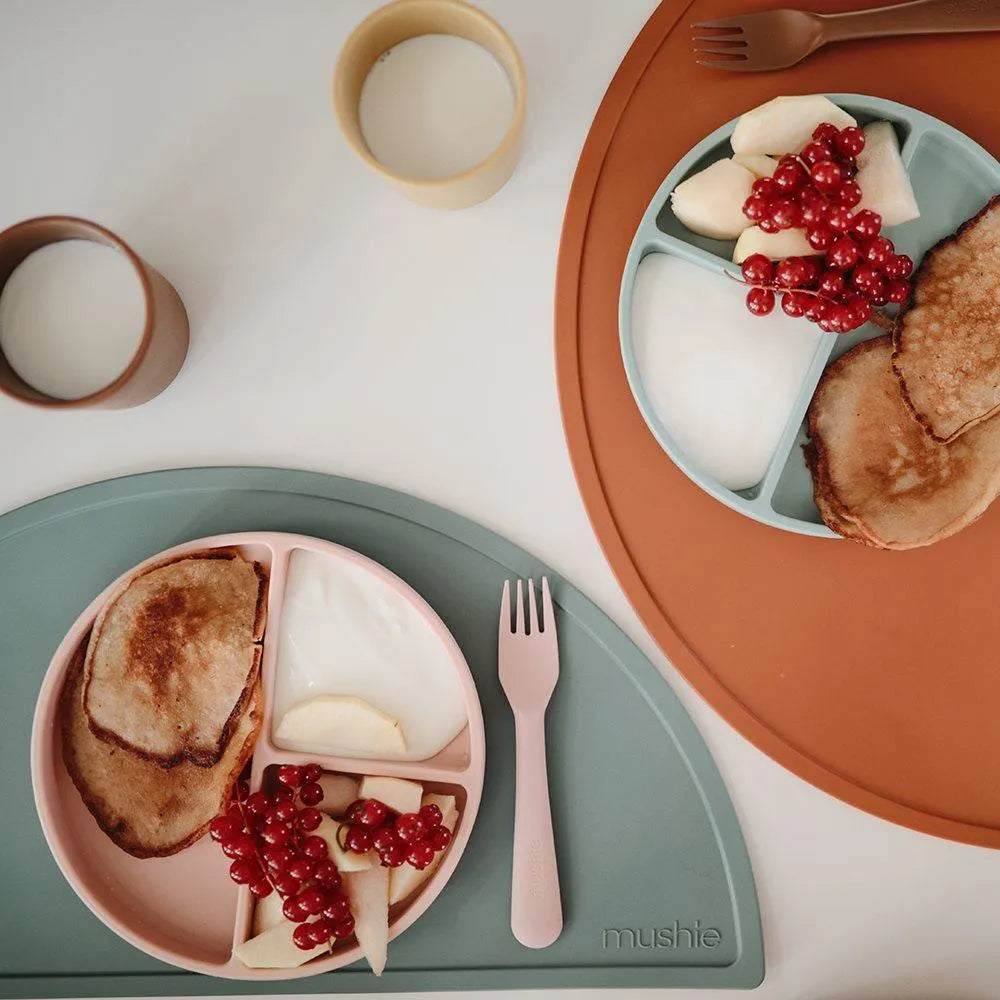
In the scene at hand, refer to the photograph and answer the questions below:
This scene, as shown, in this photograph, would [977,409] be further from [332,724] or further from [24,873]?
[24,873]

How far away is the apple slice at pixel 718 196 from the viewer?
91 centimetres

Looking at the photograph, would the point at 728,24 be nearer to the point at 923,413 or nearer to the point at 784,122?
the point at 784,122

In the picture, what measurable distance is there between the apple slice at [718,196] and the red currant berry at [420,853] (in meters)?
0.74

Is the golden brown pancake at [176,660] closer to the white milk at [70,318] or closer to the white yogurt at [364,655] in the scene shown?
the white yogurt at [364,655]

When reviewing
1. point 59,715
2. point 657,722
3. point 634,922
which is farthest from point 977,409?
point 59,715

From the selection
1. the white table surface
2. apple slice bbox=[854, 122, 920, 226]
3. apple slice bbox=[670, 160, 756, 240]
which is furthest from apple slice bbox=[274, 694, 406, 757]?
apple slice bbox=[854, 122, 920, 226]

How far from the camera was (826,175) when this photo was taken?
33.2 inches

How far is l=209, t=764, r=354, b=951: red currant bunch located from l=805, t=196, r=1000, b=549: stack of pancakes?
67cm

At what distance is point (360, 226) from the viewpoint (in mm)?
1057

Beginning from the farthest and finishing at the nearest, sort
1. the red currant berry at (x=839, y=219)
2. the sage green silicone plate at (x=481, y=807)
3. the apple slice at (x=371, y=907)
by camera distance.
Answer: the sage green silicone plate at (x=481, y=807) → the apple slice at (x=371, y=907) → the red currant berry at (x=839, y=219)

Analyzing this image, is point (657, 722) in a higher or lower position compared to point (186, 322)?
lower

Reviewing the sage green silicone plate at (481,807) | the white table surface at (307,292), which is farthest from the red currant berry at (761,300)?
the sage green silicone plate at (481,807)

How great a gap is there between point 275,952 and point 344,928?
9 cm

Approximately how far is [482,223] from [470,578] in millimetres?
439
